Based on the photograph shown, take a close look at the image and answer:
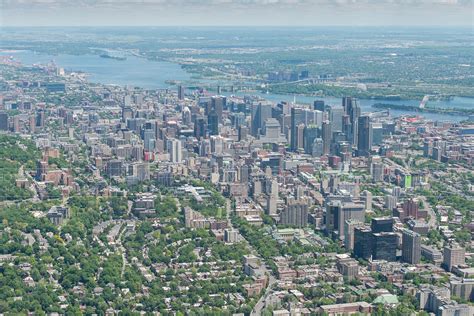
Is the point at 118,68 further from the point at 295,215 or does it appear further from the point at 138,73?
the point at 295,215

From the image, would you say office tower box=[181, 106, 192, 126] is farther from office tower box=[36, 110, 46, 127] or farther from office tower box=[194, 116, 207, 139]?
office tower box=[36, 110, 46, 127]

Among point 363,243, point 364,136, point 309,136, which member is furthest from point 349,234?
point 309,136

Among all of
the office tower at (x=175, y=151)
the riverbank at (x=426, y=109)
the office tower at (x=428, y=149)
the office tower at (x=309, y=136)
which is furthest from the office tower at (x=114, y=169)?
the riverbank at (x=426, y=109)

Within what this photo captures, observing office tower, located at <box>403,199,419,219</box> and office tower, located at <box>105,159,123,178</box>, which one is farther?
office tower, located at <box>105,159,123,178</box>

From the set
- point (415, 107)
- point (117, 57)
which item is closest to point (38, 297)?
point (415, 107)

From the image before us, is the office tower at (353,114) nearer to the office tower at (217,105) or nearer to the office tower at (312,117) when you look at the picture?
the office tower at (312,117)

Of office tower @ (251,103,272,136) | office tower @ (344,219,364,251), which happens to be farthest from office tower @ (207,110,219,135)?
office tower @ (344,219,364,251)
